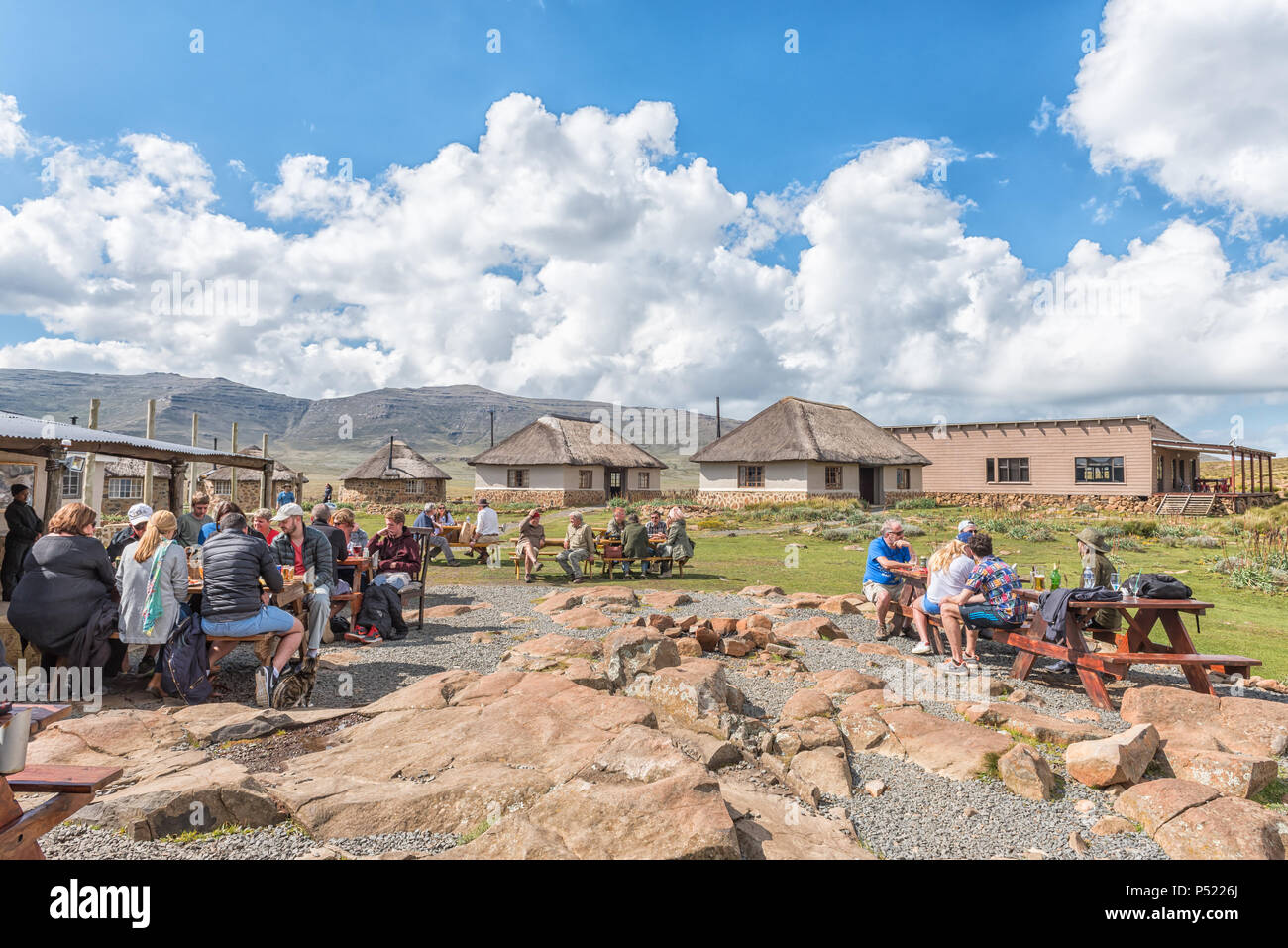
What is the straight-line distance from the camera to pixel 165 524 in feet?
18.0

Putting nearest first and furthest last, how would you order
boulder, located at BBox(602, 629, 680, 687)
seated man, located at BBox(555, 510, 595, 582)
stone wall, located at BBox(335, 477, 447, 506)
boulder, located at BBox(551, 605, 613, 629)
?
boulder, located at BBox(602, 629, 680, 687) < boulder, located at BBox(551, 605, 613, 629) < seated man, located at BBox(555, 510, 595, 582) < stone wall, located at BBox(335, 477, 447, 506)

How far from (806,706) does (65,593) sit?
5.48 m

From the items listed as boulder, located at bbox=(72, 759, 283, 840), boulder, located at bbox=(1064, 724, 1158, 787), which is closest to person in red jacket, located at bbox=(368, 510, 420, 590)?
boulder, located at bbox=(72, 759, 283, 840)

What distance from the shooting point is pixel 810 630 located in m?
7.83

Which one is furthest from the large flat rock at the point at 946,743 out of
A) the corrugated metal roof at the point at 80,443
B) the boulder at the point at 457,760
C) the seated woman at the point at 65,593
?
the corrugated metal roof at the point at 80,443

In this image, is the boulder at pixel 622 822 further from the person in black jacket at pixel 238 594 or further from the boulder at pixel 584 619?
the boulder at pixel 584 619

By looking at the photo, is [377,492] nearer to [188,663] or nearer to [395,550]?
[395,550]

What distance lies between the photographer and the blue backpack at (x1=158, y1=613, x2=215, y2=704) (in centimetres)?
534

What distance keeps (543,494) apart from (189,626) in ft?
113

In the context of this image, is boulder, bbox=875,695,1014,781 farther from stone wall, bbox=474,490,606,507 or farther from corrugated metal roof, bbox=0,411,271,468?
stone wall, bbox=474,490,606,507

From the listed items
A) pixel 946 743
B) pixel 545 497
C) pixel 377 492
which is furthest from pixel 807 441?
pixel 946 743

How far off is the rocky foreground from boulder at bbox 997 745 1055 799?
1 cm

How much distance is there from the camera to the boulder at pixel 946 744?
409 centimetres

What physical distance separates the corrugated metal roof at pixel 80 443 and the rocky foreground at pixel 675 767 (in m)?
8.37
